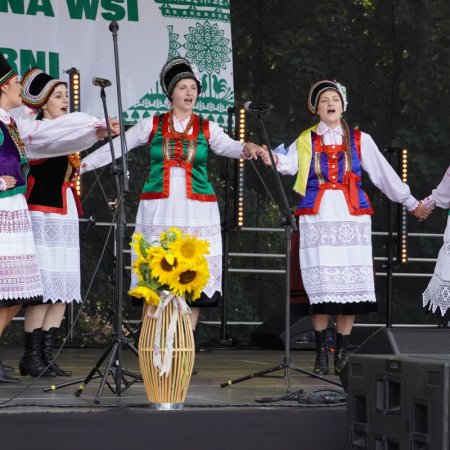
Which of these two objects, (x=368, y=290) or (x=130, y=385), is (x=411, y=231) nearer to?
(x=368, y=290)

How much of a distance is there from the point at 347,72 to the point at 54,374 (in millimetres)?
4208

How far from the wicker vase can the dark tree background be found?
4.02 m

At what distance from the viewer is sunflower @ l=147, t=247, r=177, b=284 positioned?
4930 millimetres

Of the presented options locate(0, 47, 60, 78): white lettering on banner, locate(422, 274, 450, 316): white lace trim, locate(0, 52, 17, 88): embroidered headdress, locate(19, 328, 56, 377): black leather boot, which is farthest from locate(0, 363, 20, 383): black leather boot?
locate(0, 47, 60, 78): white lettering on banner

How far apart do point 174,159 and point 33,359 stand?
4.25 ft

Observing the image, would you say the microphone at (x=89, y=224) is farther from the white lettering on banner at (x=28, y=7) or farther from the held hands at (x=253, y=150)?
the held hands at (x=253, y=150)

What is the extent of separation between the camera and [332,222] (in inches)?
261

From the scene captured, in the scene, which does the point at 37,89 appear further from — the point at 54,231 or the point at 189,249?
the point at 189,249

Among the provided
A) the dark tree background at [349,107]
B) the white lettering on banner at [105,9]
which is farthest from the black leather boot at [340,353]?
the white lettering on banner at [105,9]

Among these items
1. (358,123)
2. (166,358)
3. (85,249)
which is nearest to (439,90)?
(358,123)

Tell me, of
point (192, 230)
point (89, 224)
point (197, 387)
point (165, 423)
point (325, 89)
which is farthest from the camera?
point (89, 224)

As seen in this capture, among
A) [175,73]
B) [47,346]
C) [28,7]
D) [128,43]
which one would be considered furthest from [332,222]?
[28,7]

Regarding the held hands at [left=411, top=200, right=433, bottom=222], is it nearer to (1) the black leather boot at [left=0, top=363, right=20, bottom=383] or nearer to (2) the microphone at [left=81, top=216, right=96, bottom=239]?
(2) the microphone at [left=81, top=216, right=96, bottom=239]

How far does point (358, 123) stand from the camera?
9.52 m
